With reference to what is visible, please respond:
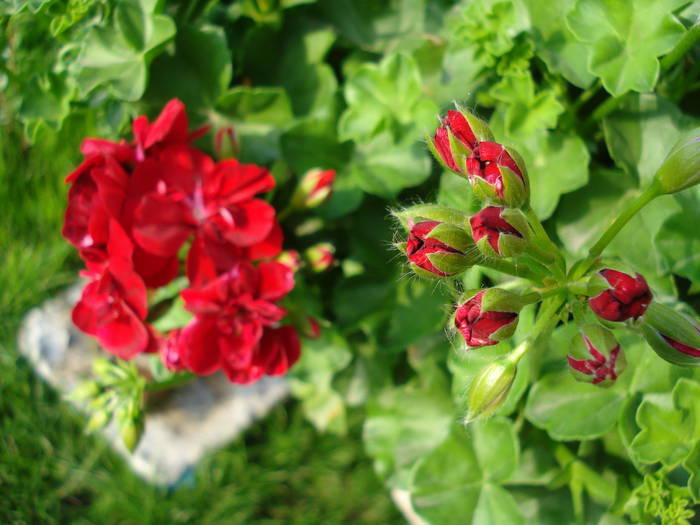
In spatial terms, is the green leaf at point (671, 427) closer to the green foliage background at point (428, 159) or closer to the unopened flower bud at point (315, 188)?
the green foliage background at point (428, 159)

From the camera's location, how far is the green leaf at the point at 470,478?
1.36 metres

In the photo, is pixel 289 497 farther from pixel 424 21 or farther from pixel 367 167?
pixel 424 21

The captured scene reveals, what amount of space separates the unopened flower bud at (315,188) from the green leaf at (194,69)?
271 mm

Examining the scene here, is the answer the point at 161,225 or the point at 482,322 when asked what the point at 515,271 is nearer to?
the point at 482,322

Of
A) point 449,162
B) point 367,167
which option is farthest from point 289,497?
point 449,162

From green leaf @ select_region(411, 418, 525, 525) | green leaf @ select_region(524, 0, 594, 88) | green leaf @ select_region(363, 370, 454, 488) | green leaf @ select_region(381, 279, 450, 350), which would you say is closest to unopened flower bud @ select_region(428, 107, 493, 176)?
green leaf @ select_region(524, 0, 594, 88)

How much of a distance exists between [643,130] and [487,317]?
0.62 m

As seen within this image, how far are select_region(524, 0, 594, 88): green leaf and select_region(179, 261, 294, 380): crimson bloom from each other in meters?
0.59

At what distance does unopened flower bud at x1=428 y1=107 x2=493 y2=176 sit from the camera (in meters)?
0.98

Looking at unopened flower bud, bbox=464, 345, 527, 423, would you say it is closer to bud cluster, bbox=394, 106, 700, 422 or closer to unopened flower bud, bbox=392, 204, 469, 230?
bud cluster, bbox=394, 106, 700, 422

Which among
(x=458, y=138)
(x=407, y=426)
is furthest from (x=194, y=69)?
(x=407, y=426)

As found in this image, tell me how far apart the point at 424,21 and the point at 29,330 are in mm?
1346

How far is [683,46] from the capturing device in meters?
1.21

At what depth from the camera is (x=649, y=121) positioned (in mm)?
1319
